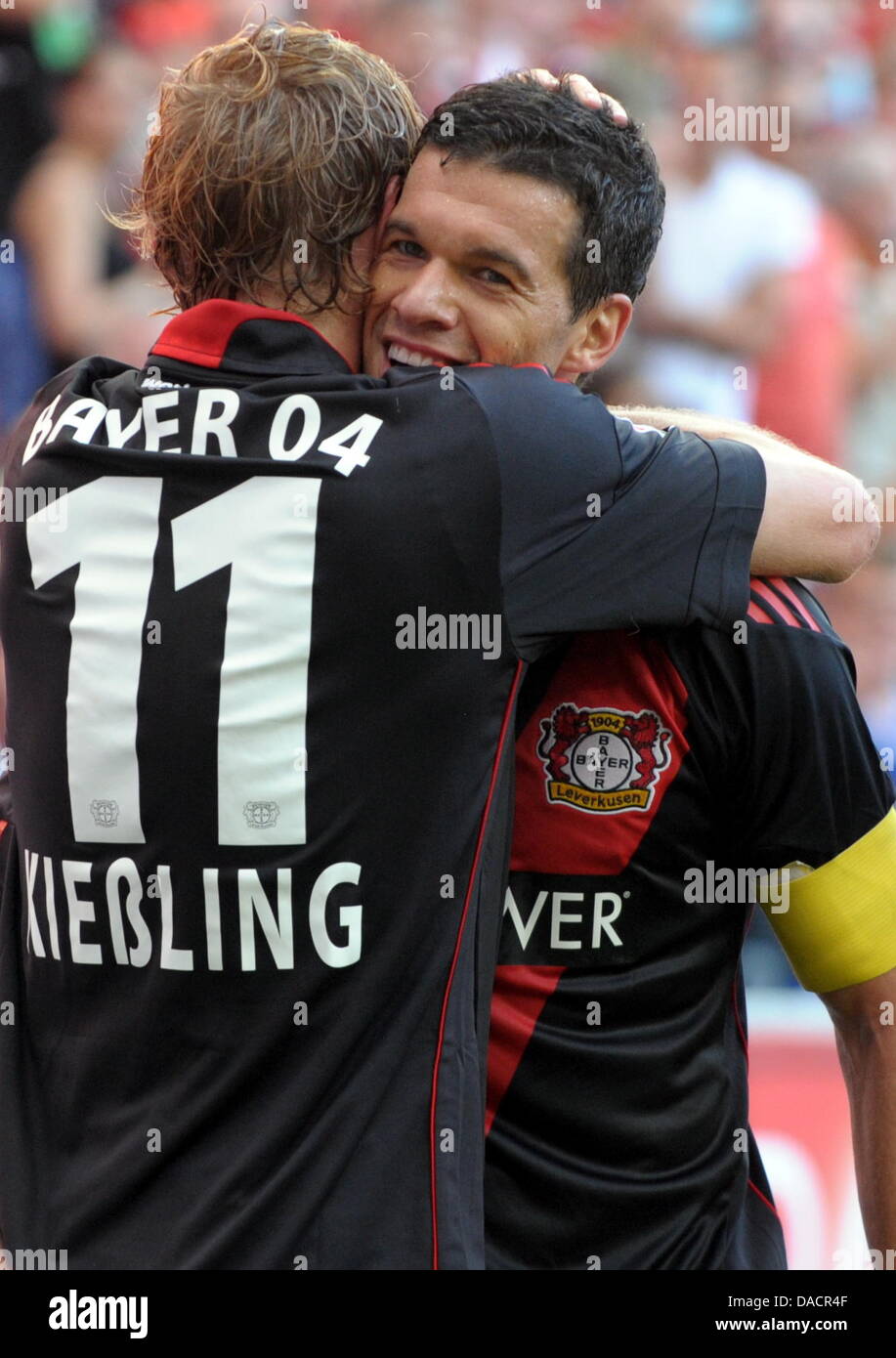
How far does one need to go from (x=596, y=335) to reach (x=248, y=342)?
0.52 m

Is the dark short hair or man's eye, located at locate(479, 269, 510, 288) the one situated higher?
the dark short hair

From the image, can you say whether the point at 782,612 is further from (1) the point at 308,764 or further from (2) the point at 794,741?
(1) the point at 308,764

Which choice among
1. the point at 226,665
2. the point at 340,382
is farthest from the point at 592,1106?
the point at 340,382

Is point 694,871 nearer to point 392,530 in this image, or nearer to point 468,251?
point 392,530

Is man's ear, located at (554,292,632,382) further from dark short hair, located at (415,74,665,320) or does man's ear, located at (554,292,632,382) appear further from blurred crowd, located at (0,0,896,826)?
blurred crowd, located at (0,0,896,826)

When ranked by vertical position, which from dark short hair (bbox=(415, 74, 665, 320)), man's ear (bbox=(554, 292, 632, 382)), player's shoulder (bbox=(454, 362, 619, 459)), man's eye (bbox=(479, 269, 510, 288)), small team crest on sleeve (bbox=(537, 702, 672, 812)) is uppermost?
dark short hair (bbox=(415, 74, 665, 320))

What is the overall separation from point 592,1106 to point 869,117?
4.86m

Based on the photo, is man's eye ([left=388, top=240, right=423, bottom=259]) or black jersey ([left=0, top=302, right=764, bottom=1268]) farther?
man's eye ([left=388, top=240, right=423, bottom=259])

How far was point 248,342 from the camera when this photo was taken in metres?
1.89

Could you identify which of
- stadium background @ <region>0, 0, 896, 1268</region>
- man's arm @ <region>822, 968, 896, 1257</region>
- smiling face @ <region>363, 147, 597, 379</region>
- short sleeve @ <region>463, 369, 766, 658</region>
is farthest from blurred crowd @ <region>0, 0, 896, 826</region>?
short sleeve @ <region>463, 369, 766, 658</region>

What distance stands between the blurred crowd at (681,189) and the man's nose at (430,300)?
324cm

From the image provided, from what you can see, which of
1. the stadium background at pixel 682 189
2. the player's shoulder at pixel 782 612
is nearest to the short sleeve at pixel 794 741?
the player's shoulder at pixel 782 612

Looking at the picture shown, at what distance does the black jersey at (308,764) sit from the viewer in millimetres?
1779

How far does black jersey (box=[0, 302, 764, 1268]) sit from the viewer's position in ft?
5.84
